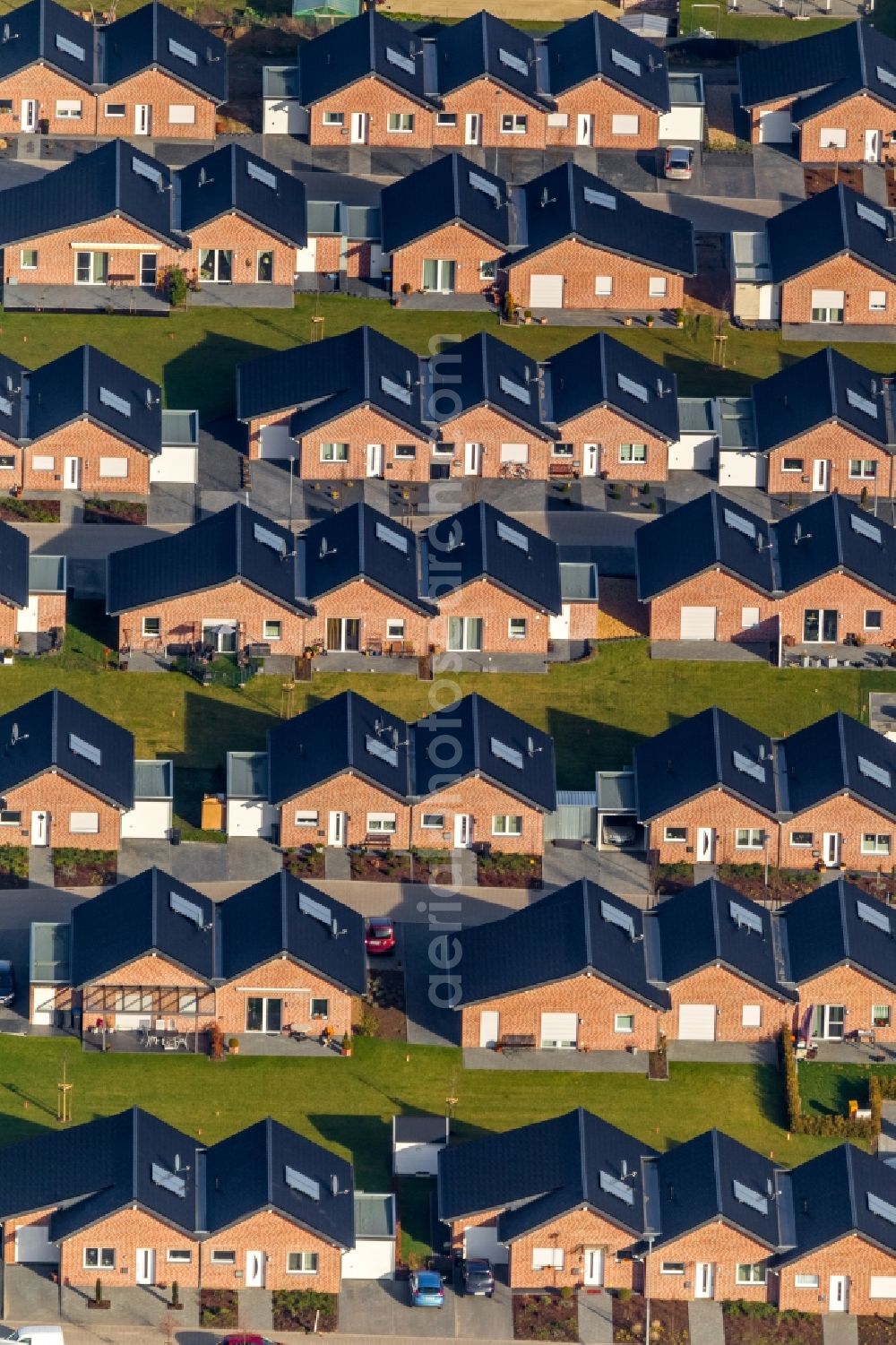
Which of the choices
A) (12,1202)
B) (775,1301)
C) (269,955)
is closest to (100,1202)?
(12,1202)

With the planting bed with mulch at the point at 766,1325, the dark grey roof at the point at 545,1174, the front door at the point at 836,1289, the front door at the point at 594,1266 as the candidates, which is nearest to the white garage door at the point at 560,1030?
the dark grey roof at the point at 545,1174

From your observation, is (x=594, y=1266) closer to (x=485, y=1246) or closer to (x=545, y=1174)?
(x=545, y=1174)

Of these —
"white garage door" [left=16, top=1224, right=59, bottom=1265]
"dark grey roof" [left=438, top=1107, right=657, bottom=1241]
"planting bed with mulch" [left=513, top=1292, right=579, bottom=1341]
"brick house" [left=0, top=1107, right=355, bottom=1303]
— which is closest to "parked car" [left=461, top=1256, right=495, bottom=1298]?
"planting bed with mulch" [left=513, top=1292, right=579, bottom=1341]

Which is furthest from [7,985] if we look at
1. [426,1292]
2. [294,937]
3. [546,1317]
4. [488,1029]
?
[546,1317]

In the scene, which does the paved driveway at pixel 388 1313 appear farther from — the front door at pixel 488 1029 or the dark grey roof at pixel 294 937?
the dark grey roof at pixel 294 937

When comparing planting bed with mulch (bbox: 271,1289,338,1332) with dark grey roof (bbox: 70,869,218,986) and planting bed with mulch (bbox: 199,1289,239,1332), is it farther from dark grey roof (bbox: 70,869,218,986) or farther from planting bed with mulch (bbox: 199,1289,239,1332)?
dark grey roof (bbox: 70,869,218,986)

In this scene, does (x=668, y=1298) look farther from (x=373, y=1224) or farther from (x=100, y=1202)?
(x=100, y=1202)
